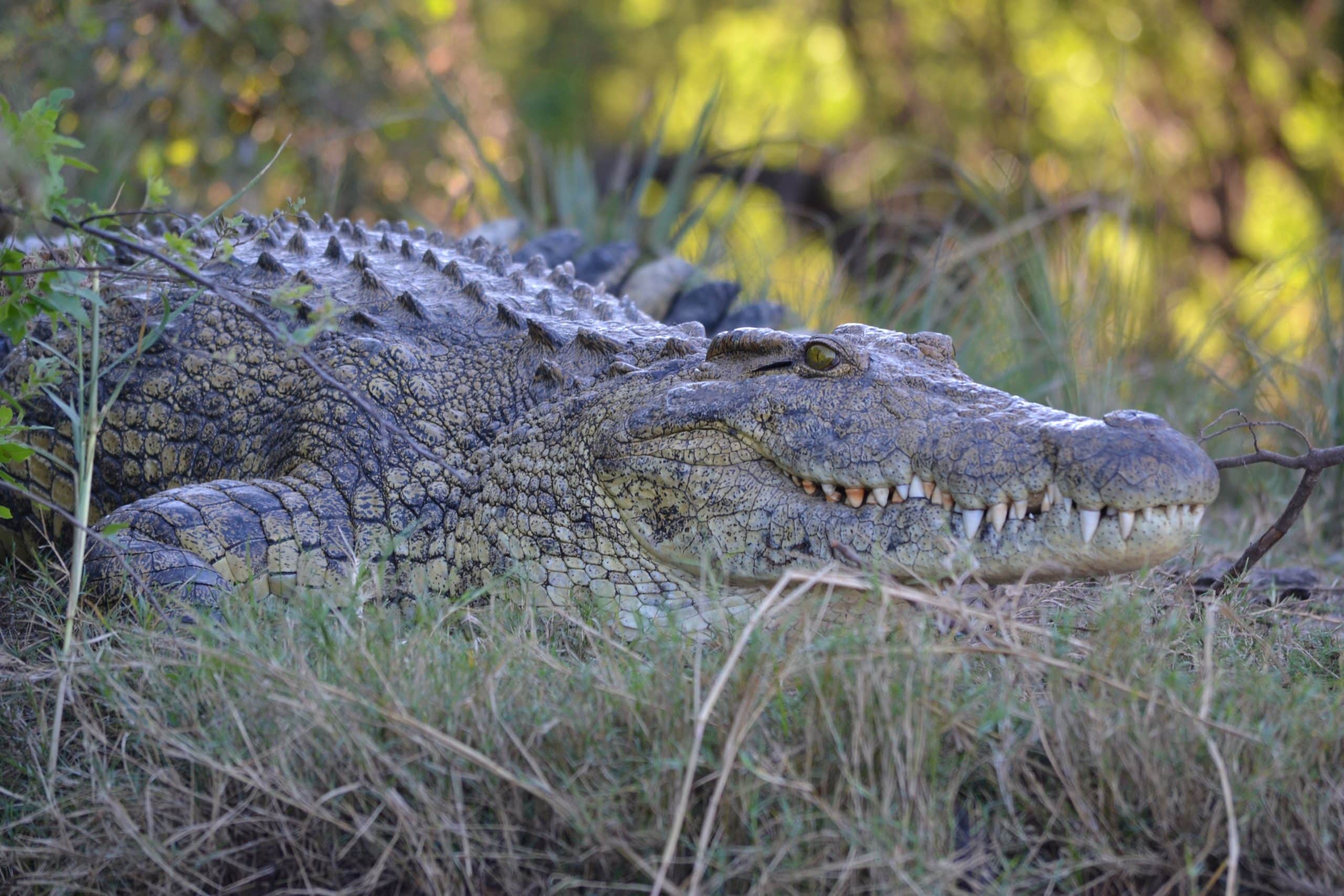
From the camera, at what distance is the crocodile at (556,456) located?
242 centimetres

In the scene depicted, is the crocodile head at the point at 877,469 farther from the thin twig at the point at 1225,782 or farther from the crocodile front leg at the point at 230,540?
the crocodile front leg at the point at 230,540

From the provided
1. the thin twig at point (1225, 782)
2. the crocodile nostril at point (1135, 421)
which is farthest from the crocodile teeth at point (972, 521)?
the thin twig at point (1225, 782)

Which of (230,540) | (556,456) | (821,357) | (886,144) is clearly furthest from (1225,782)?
(886,144)

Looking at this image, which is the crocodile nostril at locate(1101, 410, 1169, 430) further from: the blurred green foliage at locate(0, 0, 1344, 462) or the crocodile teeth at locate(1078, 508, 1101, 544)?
the blurred green foliage at locate(0, 0, 1344, 462)

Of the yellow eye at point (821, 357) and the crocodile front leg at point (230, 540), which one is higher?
the yellow eye at point (821, 357)

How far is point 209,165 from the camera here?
7551 millimetres

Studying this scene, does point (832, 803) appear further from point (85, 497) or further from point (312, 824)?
point (85, 497)

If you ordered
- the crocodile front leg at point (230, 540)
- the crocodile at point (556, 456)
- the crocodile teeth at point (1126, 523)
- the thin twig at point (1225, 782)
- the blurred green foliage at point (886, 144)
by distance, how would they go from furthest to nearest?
the blurred green foliage at point (886, 144)
the crocodile front leg at point (230, 540)
the crocodile at point (556, 456)
the crocodile teeth at point (1126, 523)
the thin twig at point (1225, 782)

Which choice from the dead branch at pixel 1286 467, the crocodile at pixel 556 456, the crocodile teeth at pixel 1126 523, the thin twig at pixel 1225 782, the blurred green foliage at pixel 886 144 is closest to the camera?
the thin twig at pixel 1225 782

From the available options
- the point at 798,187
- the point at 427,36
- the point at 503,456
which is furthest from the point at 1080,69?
the point at 503,456

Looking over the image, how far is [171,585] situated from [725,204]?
11.0m

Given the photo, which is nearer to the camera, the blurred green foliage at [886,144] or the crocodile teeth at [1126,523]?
the crocodile teeth at [1126,523]

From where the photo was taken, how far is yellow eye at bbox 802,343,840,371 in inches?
111

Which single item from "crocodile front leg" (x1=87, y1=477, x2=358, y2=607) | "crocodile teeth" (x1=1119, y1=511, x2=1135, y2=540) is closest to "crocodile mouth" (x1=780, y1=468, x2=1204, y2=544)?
"crocodile teeth" (x1=1119, y1=511, x2=1135, y2=540)
